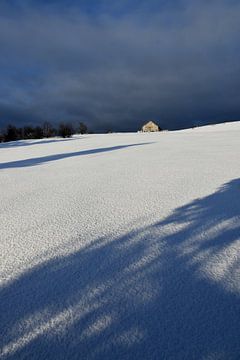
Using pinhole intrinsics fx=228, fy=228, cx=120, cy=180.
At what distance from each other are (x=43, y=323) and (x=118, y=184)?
3337 mm

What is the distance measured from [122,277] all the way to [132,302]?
26 cm

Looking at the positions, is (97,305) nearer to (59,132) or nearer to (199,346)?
(199,346)

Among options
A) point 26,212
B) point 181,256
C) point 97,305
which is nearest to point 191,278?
point 181,256

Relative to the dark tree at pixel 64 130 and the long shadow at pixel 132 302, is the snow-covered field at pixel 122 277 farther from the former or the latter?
the dark tree at pixel 64 130

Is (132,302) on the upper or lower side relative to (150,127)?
lower

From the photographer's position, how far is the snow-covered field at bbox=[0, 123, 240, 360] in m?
1.23

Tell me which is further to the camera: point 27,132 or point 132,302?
point 27,132

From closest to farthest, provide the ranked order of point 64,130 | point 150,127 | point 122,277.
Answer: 1. point 122,277
2. point 64,130
3. point 150,127

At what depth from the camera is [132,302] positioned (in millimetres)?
1509

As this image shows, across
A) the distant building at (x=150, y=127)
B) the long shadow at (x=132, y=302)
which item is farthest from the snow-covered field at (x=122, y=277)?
the distant building at (x=150, y=127)

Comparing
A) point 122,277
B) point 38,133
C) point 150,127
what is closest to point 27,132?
point 38,133

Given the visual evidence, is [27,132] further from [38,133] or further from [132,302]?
[132,302]

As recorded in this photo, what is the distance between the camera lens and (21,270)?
189cm

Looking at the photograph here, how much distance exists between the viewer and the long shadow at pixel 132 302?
3.97ft
